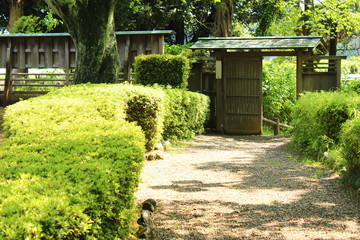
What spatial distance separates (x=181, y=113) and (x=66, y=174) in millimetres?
9027

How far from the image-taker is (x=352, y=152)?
21.8 ft

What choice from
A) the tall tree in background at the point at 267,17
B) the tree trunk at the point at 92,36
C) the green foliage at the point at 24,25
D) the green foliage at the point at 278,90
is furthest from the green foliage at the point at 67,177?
the tall tree in background at the point at 267,17

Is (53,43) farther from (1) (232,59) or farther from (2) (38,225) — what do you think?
(2) (38,225)

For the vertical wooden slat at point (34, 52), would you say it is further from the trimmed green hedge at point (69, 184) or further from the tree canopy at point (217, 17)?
the trimmed green hedge at point (69, 184)

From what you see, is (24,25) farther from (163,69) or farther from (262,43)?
(262,43)

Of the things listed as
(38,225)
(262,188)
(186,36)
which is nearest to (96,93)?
(262,188)

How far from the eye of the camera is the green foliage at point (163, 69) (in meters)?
13.9

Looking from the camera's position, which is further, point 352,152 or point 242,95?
point 242,95

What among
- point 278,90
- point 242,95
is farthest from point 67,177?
point 278,90

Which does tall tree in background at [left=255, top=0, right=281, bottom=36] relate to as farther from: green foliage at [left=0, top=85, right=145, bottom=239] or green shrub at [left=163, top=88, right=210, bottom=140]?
green foliage at [left=0, top=85, right=145, bottom=239]

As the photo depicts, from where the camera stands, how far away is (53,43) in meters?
16.5

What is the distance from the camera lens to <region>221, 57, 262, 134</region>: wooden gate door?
1645cm

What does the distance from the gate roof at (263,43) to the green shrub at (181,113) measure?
2.48 meters

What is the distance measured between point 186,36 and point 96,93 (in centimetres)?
1871
